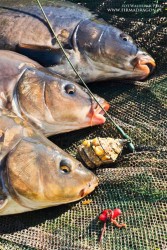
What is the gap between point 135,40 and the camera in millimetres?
5137

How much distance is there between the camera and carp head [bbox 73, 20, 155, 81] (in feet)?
15.7

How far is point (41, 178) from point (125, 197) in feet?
2.36

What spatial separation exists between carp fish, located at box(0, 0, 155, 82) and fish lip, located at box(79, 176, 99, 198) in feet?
4.62

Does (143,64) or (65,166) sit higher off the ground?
(143,64)

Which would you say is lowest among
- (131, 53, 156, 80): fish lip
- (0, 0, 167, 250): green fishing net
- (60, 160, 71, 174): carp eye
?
(0, 0, 167, 250): green fishing net

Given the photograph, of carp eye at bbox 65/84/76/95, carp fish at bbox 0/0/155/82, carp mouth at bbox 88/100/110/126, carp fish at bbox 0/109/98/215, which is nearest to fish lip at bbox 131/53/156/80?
carp fish at bbox 0/0/155/82

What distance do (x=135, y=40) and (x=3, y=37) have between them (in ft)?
4.78

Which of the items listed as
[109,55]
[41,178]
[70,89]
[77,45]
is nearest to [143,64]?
[109,55]

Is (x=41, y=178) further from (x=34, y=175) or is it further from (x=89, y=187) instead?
(x=89, y=187)

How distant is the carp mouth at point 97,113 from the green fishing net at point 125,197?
0.37ft

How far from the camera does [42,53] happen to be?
16.0 feet

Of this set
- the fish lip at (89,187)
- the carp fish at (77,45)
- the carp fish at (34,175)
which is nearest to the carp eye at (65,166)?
the carp fish at (34,175)

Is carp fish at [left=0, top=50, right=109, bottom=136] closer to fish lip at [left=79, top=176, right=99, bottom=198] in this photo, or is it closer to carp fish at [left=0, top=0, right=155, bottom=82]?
carp fish at [left=0, top=0, right=155, bottom=82]

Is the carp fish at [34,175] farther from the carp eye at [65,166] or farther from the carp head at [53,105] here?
the carp head at [53,105]
